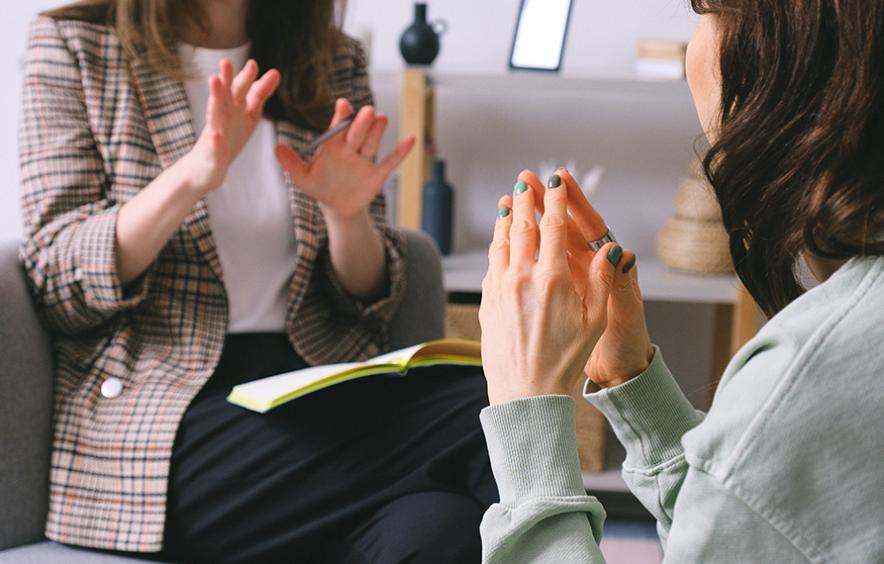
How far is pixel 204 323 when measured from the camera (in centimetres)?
138

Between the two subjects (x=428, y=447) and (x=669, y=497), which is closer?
(x=669, y=497)

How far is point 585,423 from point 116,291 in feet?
4.03

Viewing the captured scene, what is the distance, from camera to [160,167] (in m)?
1.42

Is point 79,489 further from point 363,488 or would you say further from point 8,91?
point 8,91

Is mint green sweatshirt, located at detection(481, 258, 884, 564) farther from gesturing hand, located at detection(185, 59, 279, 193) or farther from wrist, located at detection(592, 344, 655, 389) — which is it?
gesturing hand, located at detection(185, 59, 279, 193)

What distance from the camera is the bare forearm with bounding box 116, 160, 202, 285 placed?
1290 millimetres

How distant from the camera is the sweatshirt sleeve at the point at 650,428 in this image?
882 mm

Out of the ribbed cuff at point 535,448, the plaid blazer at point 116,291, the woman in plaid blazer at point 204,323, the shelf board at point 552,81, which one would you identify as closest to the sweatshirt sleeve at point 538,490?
the ribbed cuff at point 535,448

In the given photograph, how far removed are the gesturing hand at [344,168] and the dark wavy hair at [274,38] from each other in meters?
0.14

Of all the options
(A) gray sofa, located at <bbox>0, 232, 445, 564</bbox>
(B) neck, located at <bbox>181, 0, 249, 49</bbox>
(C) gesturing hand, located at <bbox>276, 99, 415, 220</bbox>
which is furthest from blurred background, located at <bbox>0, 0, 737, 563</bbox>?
(A) gray sofa, located at <bbox>0, 232, 445, 564</bbox>

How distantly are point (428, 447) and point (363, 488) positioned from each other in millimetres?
99

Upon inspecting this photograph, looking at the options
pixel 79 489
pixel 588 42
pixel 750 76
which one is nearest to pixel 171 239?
pixel 79 489

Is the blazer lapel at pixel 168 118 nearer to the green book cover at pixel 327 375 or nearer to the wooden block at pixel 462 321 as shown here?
the green book cover at pixel 327 375

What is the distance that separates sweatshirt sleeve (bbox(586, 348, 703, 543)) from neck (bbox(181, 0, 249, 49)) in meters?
0.95
